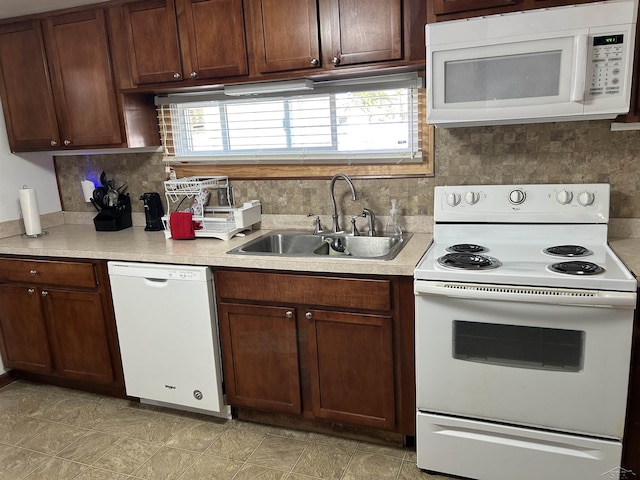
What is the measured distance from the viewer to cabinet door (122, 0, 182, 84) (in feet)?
8.21

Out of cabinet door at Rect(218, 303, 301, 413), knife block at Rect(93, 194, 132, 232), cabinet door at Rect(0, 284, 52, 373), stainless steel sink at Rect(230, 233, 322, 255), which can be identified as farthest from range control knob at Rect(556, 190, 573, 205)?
cabinet door at Rect(0, 284, 52, 373)

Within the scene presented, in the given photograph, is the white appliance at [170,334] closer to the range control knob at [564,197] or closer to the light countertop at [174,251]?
the light countertop at [174,251]

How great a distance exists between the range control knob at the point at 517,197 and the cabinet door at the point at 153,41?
174 centimetres

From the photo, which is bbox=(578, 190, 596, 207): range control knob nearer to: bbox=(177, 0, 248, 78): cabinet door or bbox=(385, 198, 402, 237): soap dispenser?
bbox=(385, 198, 402, 237): soap dispenser

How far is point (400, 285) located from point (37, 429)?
204cm

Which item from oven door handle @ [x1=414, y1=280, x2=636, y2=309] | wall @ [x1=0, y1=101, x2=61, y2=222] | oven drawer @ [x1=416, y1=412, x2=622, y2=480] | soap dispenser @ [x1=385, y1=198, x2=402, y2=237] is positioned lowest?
oven drawer @ [x1=416, y1=412, x2=622, y2=480]

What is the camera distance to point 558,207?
213 cm

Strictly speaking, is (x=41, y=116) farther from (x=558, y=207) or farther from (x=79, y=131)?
(x=558, y=207)

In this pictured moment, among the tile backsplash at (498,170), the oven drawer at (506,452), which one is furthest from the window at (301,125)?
the oven drawer at (506,452)

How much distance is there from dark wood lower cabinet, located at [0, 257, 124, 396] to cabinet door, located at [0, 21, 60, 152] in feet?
2.50

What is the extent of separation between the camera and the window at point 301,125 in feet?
8.23

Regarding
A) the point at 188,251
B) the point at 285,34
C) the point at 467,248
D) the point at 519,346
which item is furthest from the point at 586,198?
the point at 188,251

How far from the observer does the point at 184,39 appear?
2.48 metres

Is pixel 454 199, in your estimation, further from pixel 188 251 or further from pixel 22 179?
pixel 22 179
